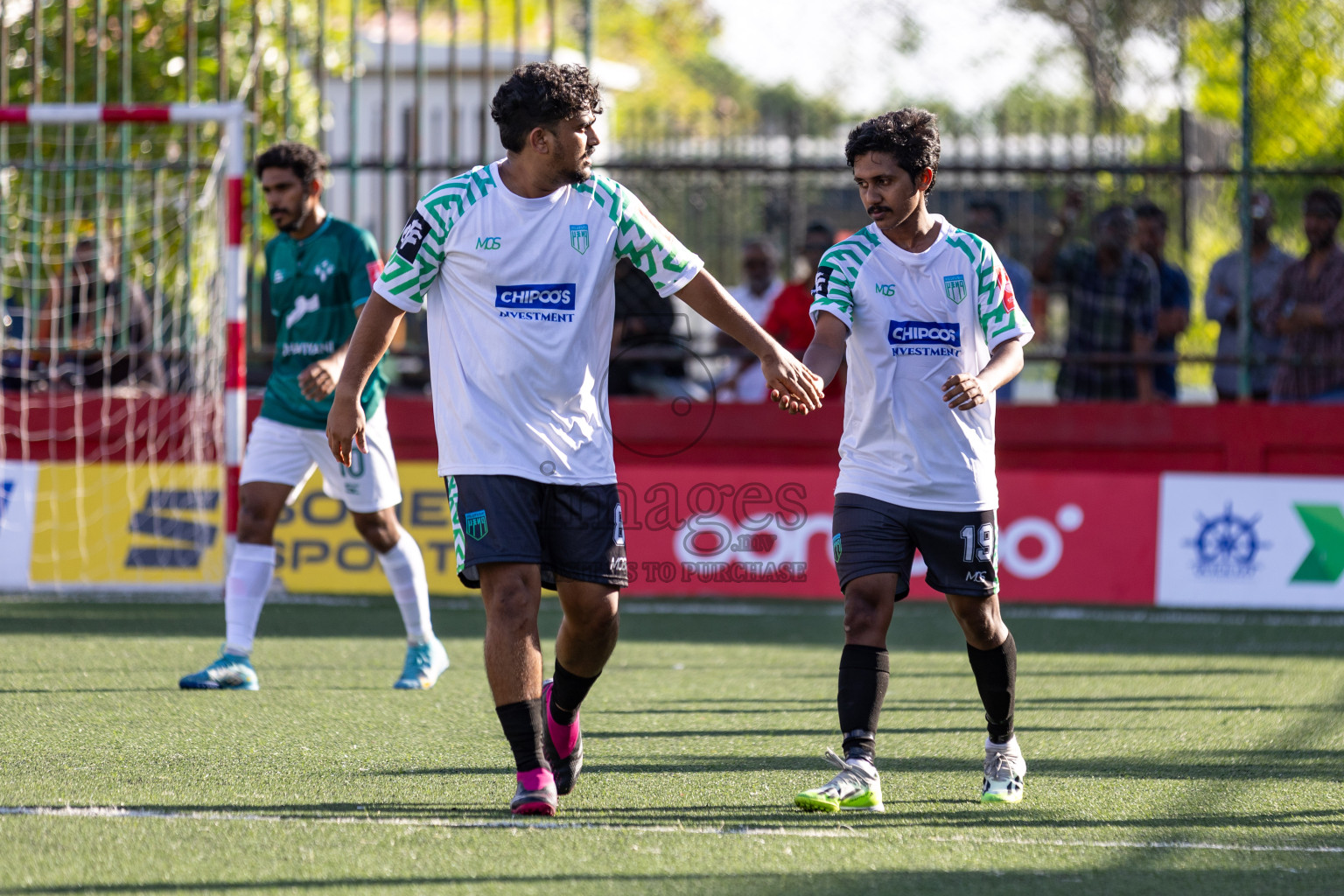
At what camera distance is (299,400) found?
6785 mm

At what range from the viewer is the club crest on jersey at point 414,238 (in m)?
4.44

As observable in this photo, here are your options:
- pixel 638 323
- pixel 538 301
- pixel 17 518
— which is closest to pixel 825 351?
pixel 538 301

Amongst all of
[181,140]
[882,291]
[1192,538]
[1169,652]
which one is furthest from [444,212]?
[181,140]

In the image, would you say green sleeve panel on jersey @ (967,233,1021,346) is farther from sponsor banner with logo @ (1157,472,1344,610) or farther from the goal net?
the goal net

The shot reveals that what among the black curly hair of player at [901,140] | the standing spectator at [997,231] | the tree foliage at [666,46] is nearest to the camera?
the black curly hair of player at [901,140]

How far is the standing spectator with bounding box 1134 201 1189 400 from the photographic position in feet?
36.5

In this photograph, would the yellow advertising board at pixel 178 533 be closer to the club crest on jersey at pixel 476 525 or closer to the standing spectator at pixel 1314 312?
the standing spectator at pixel 1314 312

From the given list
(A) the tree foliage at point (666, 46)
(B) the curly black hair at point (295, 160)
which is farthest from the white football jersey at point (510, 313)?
(A) the tree foliage at point (666, 46)

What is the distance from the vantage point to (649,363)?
1179cm

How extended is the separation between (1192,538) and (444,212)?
6970 millimetres

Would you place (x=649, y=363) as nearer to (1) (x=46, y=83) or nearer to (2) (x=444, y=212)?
(1) (x=46, y=83)

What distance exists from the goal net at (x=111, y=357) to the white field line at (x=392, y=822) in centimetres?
559

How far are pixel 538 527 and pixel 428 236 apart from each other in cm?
83

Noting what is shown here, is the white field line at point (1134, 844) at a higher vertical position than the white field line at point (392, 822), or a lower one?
lower
